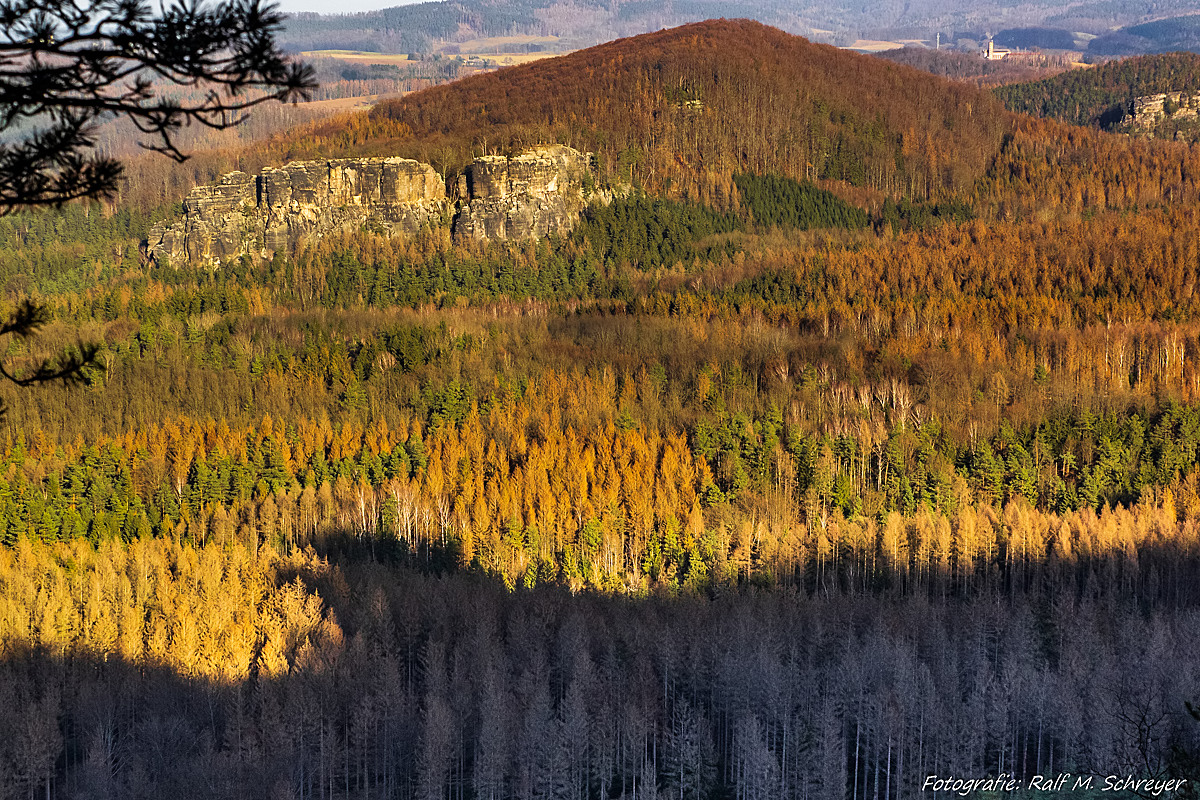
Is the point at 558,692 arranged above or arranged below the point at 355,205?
below

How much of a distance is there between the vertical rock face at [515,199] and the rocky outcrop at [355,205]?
0.16 metres

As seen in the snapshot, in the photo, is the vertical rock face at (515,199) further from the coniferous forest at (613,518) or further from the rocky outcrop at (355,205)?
the coniferous forest at (613,518)

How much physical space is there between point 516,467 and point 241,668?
4676 centimetres

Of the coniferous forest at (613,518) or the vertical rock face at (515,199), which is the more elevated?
the vertical rock face at (515,199)

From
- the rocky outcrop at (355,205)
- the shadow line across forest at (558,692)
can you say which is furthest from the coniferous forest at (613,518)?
the rocky outcrop at (355,205)

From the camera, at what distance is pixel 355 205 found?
19162cm

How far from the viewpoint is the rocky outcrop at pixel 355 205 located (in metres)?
188

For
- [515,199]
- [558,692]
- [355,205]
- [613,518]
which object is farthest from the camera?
[355,205]

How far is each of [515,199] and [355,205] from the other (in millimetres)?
25678

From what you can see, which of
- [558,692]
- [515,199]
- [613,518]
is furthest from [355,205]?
[558,692]

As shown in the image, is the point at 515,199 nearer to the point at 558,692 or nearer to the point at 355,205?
the point at 355,205

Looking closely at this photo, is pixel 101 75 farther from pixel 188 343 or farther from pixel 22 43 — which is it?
pixel 188 343

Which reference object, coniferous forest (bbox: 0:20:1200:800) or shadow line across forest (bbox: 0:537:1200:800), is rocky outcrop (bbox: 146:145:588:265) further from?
shadow line across forest (bbox: 0:537:1200:800)

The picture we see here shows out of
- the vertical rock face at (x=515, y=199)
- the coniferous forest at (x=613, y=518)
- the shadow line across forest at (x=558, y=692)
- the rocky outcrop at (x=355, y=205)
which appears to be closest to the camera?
the shadow line across forest at (x=558, y=692)
